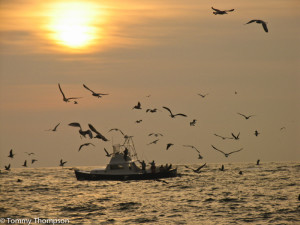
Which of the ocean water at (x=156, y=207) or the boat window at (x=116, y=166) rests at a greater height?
the boat window at (x=116, y=166)

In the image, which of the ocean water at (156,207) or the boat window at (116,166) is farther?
the boat window at (116,166)

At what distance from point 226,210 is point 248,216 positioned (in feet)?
14.2

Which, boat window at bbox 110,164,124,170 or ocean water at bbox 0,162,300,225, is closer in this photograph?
ocean water at bbox 0,162,300,225

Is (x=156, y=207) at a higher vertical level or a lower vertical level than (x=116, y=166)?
lower

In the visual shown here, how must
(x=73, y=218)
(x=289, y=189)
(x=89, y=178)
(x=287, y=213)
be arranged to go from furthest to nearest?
1. (x=89, y=178)
2. (x=289, y=189)
3. (x=287, y=213)
4. (x=73, y=218)

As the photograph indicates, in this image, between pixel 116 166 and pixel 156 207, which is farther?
pixel 116 166

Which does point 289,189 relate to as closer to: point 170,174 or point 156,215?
point 170,174

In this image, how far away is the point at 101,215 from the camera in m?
53.8

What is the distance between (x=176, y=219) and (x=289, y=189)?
34.7m

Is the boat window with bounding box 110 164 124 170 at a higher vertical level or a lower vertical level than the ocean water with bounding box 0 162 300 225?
higher

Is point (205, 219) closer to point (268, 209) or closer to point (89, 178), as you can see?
point (268, 209)

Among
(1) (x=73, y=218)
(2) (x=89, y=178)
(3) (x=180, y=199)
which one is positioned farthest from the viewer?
(2) (x=89, y=178)

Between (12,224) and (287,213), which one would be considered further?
(287,213)

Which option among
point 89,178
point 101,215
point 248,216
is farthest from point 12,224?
point 89,178
